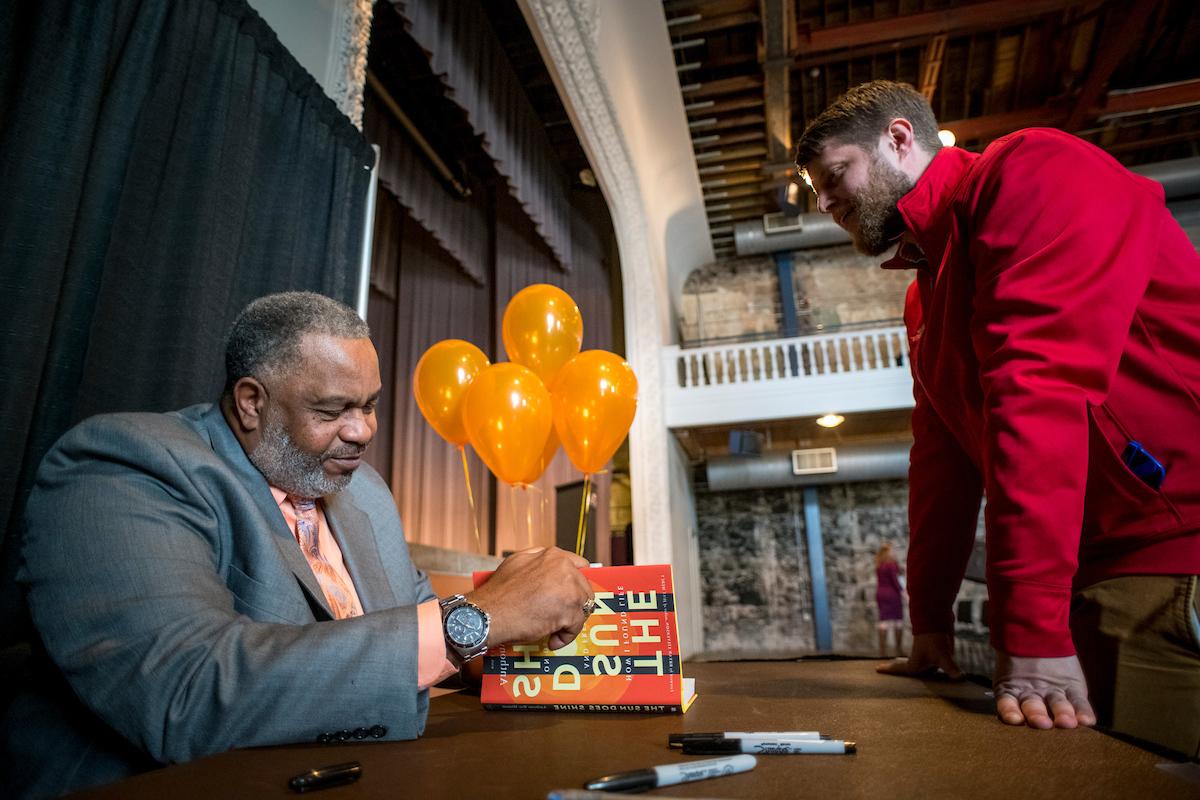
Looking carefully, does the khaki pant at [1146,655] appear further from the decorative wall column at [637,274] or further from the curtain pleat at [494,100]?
the decorative wall column at [637,274]

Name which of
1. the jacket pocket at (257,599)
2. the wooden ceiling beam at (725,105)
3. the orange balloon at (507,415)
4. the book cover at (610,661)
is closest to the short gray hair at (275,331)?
the jacket pocket at (257,599)

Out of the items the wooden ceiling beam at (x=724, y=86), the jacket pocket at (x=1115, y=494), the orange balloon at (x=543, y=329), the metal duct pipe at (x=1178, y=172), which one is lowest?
the jacket pocket at (x=1115, y=494)

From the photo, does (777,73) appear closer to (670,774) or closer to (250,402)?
(250,402)

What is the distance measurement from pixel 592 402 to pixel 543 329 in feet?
1.51

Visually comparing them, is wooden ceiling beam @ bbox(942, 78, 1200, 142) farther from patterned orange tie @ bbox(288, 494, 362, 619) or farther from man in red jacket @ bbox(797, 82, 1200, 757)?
patterned orange tie @ bbox(288, 494, 362, 619)

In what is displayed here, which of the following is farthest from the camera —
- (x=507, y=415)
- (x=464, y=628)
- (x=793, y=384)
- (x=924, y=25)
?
(x=793, y=384)

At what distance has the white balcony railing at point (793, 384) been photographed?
720cm

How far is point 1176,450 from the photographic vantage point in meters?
0.96

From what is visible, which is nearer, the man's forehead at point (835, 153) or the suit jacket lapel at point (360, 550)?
the suit jacket lapel at point (360, 550)

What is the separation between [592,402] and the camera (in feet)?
9.57

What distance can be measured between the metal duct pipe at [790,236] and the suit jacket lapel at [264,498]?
28.7 ft

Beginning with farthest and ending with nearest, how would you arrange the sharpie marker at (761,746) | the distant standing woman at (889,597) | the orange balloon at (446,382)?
1. the distant standing woman at (889,597)
2. the orange balloon at (446,382)
3. the sharpie marker at (761,746)

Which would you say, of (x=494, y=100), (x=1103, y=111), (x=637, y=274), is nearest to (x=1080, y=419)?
(x=494, y=100)

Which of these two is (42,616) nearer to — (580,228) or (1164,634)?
(1164,634)
